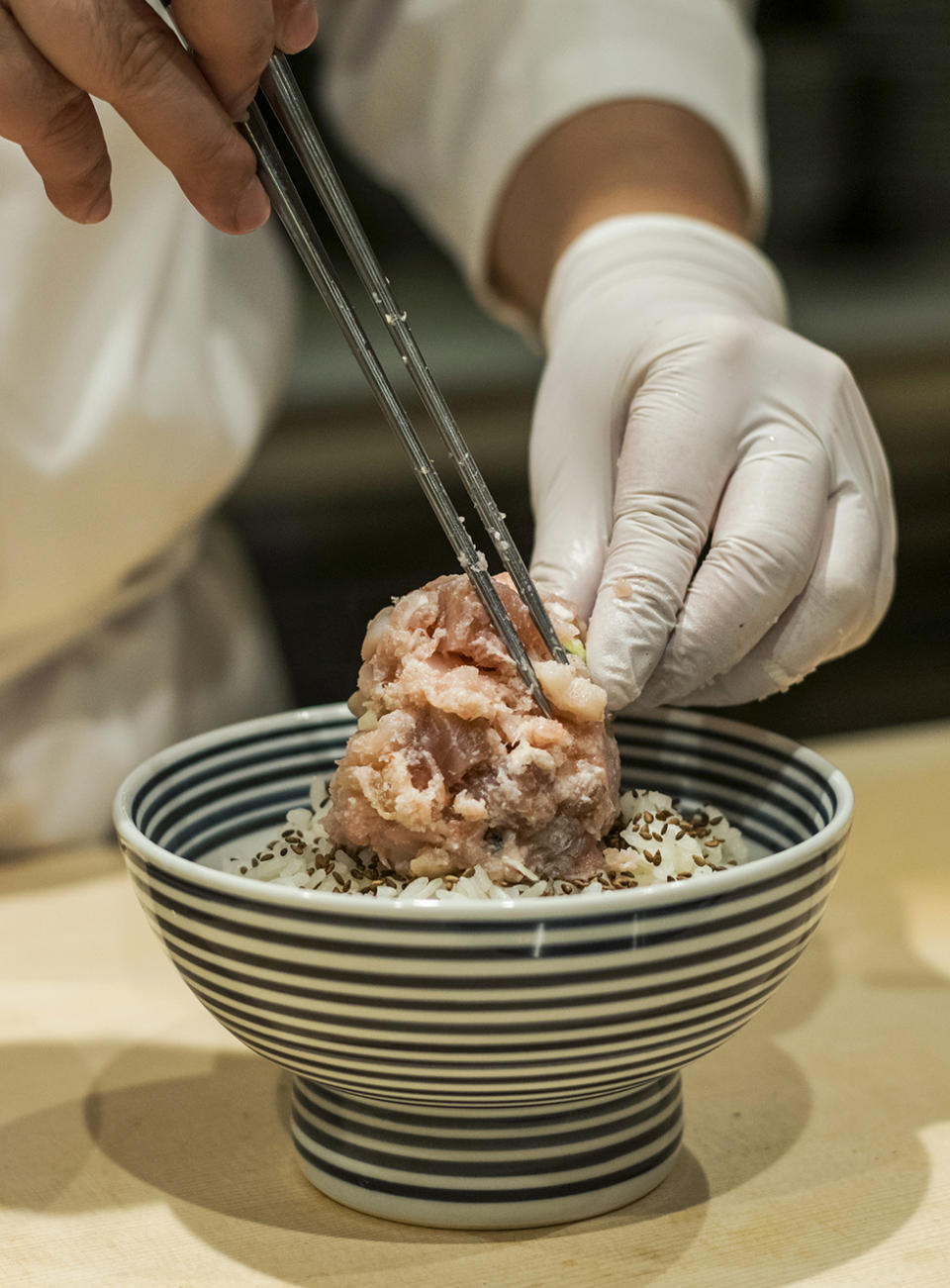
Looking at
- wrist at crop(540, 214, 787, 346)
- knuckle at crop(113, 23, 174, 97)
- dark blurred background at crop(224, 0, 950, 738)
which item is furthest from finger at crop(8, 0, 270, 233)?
dark blurred background at crop(224, 0, 950, 738)

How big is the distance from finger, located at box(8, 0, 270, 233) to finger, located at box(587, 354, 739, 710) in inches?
14.4

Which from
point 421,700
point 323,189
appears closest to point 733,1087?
point 421,700

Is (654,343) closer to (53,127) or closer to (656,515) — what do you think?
(656,515)

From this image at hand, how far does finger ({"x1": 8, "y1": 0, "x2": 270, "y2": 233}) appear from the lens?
2.32 ft

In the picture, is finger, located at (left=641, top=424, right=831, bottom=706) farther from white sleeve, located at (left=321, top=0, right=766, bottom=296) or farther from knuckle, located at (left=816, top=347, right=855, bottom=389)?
white sleeve, located at (left=321, top=0, right=766, bottom=296)

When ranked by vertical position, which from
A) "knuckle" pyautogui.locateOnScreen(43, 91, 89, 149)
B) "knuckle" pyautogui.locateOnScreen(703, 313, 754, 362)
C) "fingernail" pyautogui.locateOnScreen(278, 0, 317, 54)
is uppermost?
"knuckle" pyautogui.locateOnScreen(43, 91, 89, 149)

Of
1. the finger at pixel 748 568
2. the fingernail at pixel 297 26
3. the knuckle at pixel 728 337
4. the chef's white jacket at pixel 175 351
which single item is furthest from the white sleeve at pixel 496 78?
the fingernail at pixel 297 26

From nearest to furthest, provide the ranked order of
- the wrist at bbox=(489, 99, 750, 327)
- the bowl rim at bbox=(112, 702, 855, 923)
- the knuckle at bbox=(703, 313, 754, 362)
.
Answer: the bowl rim at bbox=(112, 702, 855, 923) → the knuckle at bbox=(703, 313, 754, 362) → the wrist at bbox=(489, 99, 750, 327)

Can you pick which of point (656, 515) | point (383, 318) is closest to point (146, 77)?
point (383, 318)

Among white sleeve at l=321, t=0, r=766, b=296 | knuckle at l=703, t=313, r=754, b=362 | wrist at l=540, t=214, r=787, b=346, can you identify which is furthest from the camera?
white sleeve at l=321, t=0, r=766, b=296

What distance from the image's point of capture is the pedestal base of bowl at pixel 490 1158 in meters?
0.80

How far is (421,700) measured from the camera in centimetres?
87

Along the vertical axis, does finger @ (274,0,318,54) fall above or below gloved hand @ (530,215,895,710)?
above

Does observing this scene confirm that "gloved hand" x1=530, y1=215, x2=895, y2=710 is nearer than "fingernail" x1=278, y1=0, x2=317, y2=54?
No
